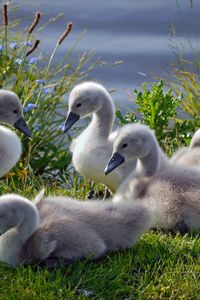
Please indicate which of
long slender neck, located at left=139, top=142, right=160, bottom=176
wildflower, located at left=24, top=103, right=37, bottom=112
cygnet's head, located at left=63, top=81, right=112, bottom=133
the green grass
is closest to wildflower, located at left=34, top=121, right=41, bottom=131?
wildflower, located at left=24, top=103, right=37, bottom=112

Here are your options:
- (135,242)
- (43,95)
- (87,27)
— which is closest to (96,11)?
(87,27)

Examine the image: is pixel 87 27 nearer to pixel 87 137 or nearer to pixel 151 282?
pixel 87 137

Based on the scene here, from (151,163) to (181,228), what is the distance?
47cm

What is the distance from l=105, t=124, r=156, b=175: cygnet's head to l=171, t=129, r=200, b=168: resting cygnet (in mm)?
339

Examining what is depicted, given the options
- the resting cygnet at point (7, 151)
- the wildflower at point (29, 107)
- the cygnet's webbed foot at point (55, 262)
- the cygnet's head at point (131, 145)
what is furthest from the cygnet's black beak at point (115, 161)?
the wildflower at point (29, 107)

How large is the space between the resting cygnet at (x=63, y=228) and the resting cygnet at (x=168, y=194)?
284mm

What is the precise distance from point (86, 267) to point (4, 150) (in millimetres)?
1320

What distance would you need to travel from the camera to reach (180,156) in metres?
7.37

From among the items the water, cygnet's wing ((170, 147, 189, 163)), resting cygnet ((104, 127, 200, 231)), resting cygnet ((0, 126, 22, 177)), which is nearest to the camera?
resting cygnet ((104, 127, 200, 231))

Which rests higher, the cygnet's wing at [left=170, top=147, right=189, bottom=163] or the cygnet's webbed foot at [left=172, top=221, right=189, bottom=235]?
the cygnet's wing at [left=170, top=147, right=189, bottom=163]

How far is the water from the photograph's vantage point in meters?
11.0

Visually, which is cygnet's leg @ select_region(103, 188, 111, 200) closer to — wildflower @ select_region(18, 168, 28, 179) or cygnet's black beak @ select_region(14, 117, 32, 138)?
wildflower @ select_region(18, 168, 28, 179)

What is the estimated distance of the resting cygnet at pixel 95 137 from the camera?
7.39 m

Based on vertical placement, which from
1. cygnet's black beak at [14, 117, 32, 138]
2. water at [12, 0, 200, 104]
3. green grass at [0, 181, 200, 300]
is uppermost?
cygnet's black beak at [14, 117, 32, 138]
